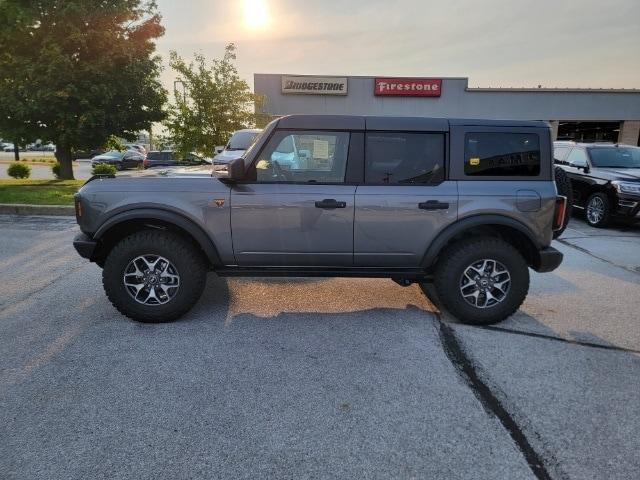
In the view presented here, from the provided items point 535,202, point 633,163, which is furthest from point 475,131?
point 633,163

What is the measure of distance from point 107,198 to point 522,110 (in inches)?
1217

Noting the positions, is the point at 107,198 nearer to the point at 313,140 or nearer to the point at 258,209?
the point at 258,209

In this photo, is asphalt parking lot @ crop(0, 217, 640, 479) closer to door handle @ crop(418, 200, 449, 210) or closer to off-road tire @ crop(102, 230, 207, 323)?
off-road tire @ crop(102, 230, 207, 323)

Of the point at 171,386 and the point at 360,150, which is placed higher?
the point at 360,150

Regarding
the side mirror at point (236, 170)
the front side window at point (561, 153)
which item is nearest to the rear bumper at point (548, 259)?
the side mirror at point (236, 170)

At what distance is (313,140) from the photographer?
12.4 feet

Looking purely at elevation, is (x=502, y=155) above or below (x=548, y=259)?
above

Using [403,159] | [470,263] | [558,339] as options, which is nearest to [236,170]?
[403,159]

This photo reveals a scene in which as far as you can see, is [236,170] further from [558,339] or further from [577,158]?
[577,158]

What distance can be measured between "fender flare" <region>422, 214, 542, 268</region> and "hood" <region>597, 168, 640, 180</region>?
6721 millimetres

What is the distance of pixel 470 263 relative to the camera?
3.81 meters

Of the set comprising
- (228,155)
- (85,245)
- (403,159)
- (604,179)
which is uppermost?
(228,155)

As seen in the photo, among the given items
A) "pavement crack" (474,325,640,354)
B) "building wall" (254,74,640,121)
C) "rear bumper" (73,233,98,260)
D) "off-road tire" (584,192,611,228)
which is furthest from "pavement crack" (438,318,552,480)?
"building wall" (254,74,640,121)

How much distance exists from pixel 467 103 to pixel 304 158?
2814 cm
